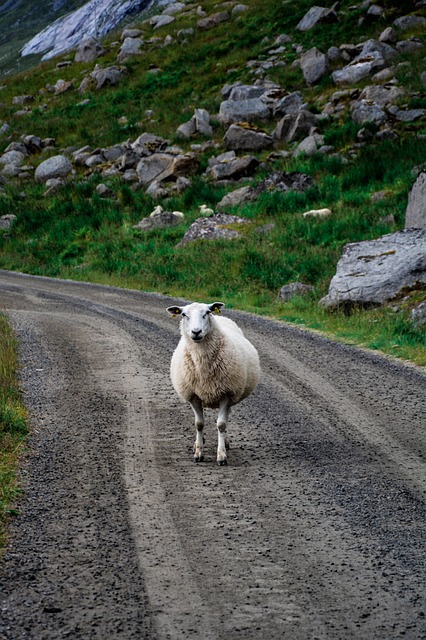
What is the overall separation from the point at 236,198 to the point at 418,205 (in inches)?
374

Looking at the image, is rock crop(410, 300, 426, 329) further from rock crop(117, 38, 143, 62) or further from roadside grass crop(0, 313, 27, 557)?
rock crop(117, 38, 143, 62)

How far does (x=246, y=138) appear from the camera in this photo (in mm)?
33125

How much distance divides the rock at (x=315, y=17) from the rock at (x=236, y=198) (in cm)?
1887

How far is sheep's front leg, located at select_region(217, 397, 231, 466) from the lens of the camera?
8102mm

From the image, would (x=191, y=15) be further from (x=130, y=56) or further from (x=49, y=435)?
(x=49, y=435)

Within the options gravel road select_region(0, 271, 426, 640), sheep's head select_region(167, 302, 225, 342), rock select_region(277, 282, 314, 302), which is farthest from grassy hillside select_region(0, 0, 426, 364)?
sheep's head select_region(167, 302, 225, 342)

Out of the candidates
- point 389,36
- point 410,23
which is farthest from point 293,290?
point 410,23

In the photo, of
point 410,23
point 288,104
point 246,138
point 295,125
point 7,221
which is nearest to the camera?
point 295,125

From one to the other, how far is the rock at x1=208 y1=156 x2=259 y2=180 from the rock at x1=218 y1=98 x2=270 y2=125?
17.8 ft

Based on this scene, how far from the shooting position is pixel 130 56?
50.1 metres

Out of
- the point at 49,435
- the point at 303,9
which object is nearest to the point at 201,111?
the point at 303,9

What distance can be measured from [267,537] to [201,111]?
108 ft

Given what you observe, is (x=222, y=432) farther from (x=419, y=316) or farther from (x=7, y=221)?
(x=7, y=221)

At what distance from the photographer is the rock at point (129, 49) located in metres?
50.3
